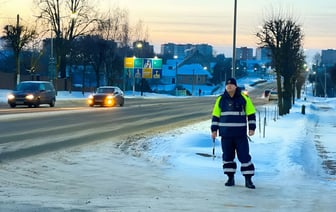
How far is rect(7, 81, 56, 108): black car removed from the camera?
3550cm

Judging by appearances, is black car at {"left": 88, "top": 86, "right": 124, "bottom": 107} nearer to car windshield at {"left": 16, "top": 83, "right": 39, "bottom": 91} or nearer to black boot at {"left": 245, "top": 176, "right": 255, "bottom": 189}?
car windshield at {"left": 16, "top": 83, "right": 39, "bottom": 91}

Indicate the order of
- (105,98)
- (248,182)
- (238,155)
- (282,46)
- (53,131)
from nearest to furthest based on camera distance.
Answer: (248,182) → (238,155) → (53,131) → (282,46) → (105,98)

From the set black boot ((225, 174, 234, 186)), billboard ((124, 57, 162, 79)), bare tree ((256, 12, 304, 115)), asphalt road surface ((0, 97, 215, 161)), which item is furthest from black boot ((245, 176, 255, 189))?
billboard ((124, 57, 162, 79))

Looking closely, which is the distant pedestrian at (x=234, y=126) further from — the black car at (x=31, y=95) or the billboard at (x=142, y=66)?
the billboard at (x=142, y=66)

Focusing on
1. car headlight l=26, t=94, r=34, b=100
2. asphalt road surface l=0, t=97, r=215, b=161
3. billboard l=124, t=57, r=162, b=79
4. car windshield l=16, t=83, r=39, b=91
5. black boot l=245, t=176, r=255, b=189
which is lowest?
asphalt road surface l=0, t=97, r=215, b=161

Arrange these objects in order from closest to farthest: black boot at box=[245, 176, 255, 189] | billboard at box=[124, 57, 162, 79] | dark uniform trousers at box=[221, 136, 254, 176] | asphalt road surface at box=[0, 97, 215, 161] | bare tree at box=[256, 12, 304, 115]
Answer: black boot at box=[245, 176, 255, 189] < dark uniform trousers at box=[221, 136, 254, 176] < asphalt road surface at box=[0, 97, 215, 161] < bare tree at box=[256, 12, 304, 115] < billboard at box=[124, 57, 162, 79]

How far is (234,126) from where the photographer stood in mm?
10148

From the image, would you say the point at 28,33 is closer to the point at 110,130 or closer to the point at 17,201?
the point at 110,130

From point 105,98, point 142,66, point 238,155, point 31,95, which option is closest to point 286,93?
point 105,98

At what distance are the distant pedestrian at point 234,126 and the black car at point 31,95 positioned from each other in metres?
26.9

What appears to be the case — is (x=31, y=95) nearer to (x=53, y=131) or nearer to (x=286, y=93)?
(x=286, y=93)

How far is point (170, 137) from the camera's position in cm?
1838

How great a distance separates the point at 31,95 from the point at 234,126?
27160mm

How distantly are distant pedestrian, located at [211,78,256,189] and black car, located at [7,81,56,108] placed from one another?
26887 mm
